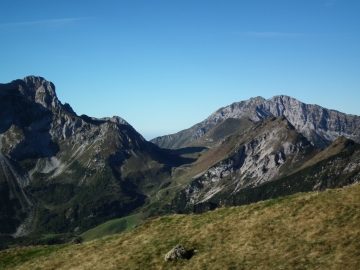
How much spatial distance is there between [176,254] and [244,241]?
6339 millimetres

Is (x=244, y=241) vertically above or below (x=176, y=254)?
above

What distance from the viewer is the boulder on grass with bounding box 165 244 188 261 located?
104 feet

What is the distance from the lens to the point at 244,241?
3231cm

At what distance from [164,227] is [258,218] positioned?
11.3 m

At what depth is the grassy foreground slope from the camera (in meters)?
27.7

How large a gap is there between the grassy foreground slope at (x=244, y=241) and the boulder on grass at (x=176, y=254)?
1.82 feet

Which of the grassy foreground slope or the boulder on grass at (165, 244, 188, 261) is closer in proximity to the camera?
the grassy foreground slope

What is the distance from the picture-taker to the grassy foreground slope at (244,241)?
90.8 ft

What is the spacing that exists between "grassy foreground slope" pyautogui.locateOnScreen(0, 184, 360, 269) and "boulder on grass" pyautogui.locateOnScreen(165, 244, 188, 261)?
0.56 meters

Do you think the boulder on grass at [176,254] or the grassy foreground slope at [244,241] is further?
the boulder on grass at [176,254]

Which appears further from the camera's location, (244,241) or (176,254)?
(244,241)

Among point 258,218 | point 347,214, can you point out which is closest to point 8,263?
point 258,218

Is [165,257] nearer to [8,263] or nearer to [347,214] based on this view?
[347,214]

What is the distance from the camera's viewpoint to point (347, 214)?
32000mm
